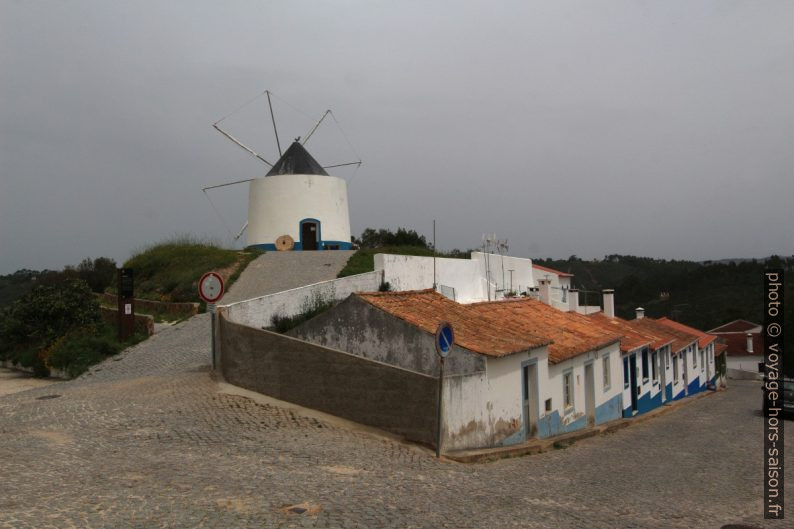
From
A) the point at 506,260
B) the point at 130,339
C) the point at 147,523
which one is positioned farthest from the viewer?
the point at 506,260

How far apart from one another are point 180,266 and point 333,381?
1897cm

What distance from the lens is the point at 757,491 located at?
10844mm

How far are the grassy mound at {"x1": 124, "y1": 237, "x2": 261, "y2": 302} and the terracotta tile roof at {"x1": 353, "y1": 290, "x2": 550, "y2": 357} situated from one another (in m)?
12.2

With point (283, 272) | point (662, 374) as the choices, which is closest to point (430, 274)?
point (283, 272)

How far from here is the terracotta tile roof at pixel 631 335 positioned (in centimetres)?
2238

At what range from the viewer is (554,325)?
19.4 m

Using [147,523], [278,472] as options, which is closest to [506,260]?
[278,472]

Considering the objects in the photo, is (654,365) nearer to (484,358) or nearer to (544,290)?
(544,290)

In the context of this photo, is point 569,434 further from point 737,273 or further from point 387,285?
point 737,273

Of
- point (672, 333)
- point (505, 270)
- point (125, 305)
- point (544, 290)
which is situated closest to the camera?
point (125, 305)

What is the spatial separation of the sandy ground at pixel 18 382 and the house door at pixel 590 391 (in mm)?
13915

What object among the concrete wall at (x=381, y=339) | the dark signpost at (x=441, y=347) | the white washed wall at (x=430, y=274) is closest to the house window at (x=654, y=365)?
the white washed wall at (x=430, y=274)

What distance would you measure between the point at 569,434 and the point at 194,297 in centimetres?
1502

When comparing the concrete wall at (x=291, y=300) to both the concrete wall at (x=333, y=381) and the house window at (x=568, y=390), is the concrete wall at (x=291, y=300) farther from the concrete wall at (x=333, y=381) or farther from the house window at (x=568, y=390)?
the house window at (x=568, y=390)
